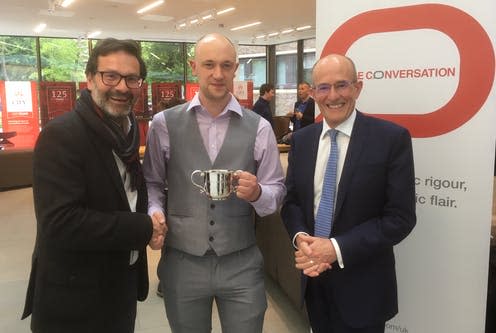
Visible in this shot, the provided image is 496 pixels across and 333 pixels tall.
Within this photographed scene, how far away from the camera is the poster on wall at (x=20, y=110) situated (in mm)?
11430

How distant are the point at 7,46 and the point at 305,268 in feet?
50.9

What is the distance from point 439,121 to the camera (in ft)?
6.31

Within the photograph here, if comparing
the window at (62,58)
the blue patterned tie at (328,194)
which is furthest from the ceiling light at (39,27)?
the blue patterned tie at (328,194)

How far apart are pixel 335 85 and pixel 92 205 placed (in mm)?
945

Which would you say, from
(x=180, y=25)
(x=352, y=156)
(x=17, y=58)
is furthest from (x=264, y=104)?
(x=17, y=58)

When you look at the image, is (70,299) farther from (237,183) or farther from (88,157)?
(237,183)

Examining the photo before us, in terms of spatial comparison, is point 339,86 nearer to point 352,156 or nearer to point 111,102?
point 352,156

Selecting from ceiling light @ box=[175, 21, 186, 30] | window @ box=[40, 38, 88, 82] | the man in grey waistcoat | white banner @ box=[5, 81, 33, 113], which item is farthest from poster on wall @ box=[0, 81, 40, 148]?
the man in grey waistcoat

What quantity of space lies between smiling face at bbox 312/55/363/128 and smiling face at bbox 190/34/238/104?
13.3 inches

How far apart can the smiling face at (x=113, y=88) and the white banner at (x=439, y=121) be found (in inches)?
43.5

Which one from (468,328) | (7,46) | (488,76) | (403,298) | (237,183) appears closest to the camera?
(237,183)

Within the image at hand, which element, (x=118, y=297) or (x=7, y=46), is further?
(x=7, y=46)

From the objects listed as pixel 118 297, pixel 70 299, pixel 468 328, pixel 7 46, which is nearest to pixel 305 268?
pixel 118 297

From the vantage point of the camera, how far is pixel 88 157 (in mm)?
1454
